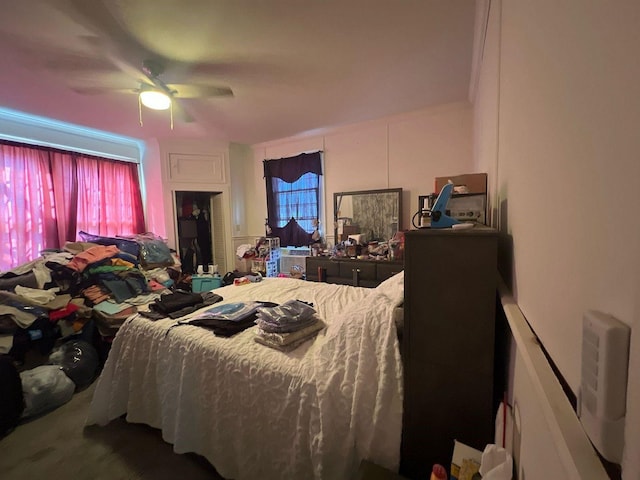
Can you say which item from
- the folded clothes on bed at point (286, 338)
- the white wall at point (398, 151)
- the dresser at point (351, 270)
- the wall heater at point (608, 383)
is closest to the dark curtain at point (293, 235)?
the white wall at point (398, 151)

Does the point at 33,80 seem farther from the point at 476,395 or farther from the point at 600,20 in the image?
the point at 476,395

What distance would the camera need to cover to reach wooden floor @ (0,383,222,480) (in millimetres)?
1543

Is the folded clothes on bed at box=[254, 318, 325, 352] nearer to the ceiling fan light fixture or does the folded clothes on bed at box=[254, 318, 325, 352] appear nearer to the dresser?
the dresser

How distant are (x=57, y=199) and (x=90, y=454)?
3.14 metres

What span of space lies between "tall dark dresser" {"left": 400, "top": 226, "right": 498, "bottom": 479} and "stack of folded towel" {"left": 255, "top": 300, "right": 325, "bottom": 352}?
2.01 ft

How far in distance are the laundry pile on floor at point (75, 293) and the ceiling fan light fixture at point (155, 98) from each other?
192 centimetres

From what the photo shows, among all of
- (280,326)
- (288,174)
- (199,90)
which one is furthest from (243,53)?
(288,174)

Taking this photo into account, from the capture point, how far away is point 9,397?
1.88 meters

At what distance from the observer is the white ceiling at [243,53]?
162 cm

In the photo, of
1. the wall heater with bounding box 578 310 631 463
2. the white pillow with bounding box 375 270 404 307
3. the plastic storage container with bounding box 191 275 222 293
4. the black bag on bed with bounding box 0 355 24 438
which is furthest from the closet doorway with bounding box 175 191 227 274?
the wall heater with bounding box 578 310 631 463

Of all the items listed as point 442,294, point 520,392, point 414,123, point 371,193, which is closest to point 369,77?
point 414,123

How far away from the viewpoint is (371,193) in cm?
370

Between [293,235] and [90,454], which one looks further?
[293,235]

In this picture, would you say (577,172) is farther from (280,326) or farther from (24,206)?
(24,206)
